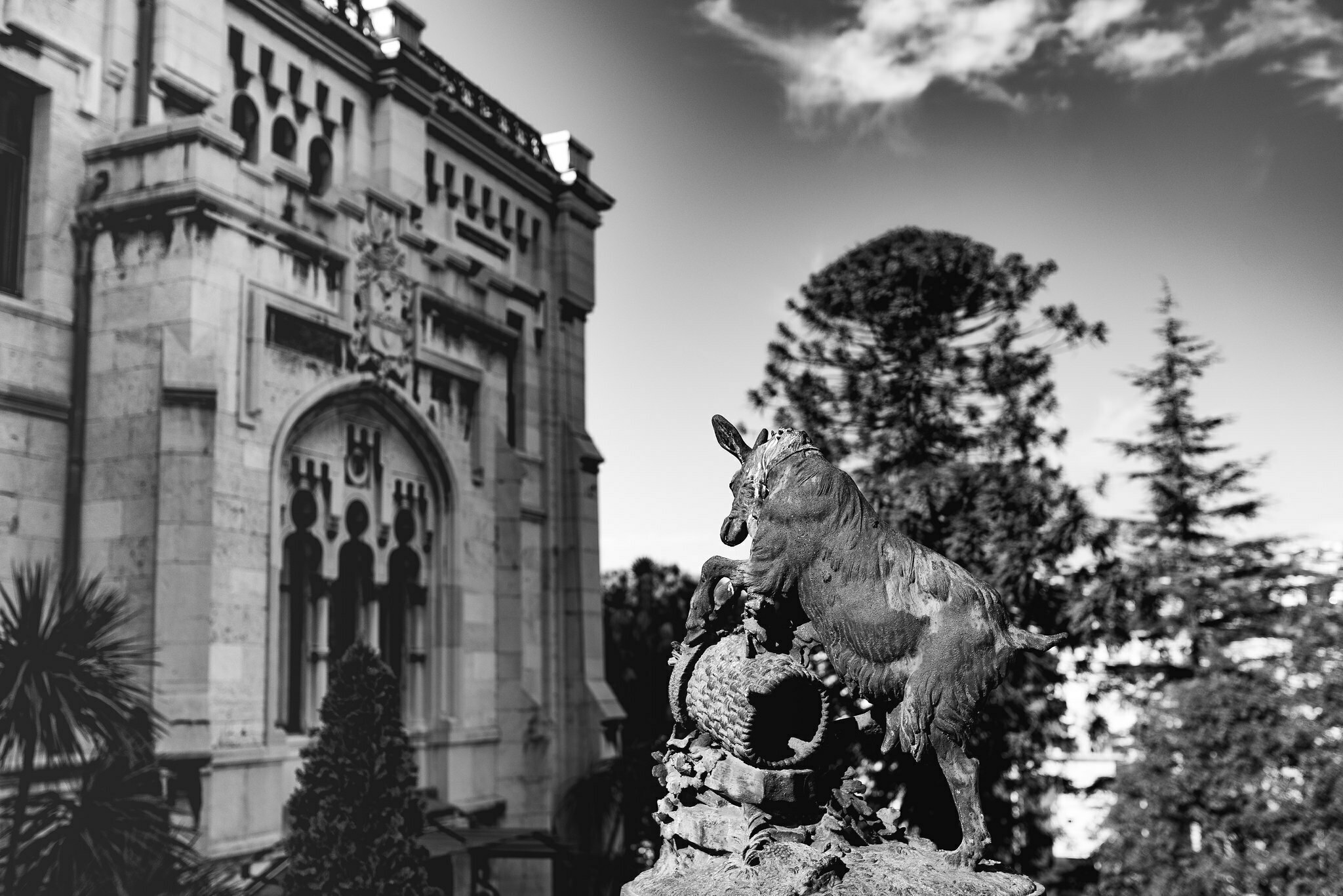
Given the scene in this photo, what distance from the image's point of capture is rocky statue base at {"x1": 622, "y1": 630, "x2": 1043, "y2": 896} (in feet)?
14.3

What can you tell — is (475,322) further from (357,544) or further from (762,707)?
(762,707)

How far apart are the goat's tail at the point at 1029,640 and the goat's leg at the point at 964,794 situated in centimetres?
48

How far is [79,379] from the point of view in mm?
14578

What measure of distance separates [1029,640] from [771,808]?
4.14 ft

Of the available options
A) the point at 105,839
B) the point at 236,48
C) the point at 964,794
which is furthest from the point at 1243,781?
the point at 236,48

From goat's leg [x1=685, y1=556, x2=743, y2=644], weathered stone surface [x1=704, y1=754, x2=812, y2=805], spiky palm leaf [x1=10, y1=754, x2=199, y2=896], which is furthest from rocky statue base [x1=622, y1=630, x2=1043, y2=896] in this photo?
spiky palm leaf [x1=10, y1=754, x2=199, y2=896]

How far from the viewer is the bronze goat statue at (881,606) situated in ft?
15.1

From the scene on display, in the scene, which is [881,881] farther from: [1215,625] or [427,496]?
[1215,625]

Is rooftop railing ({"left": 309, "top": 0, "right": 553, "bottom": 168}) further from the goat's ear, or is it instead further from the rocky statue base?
the rocky statue base

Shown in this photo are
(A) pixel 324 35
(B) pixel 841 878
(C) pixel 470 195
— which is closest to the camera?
(B) pixel 841 878

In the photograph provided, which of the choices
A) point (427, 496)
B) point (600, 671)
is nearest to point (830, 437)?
point (600, 671)

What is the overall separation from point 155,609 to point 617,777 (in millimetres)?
11838

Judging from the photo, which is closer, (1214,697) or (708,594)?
(708,594)

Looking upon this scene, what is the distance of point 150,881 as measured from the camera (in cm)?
1209
